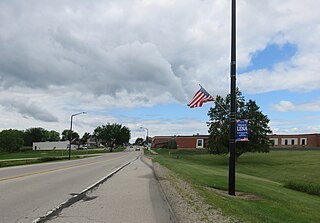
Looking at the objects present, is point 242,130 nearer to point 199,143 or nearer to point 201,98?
point 201,98

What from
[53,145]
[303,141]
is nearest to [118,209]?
[303,141]

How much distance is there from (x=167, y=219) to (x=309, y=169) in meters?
33.0

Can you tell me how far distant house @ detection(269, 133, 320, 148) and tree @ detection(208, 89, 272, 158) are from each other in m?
41.9

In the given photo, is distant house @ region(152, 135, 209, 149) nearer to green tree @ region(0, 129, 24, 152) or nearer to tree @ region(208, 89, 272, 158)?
tree @ region(208, 89, 272, 158)

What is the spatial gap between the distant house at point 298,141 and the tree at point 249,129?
41924 millimetres

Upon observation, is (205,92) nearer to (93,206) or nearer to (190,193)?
(190,193)

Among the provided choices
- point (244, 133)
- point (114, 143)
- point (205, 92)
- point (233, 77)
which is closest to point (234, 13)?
point (233, 77)

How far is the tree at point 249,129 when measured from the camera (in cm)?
5088

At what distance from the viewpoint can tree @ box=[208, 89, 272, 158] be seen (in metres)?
→ 50.9

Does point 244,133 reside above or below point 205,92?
below

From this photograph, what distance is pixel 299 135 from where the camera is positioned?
9838 cm

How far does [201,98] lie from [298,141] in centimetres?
9003

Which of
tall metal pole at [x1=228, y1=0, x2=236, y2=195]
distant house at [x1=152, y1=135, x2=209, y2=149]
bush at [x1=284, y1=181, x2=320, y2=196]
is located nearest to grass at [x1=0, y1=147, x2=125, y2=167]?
bush at [x1=284, y1=181, x2=320, y2=196]

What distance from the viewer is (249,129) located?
51.2 m
